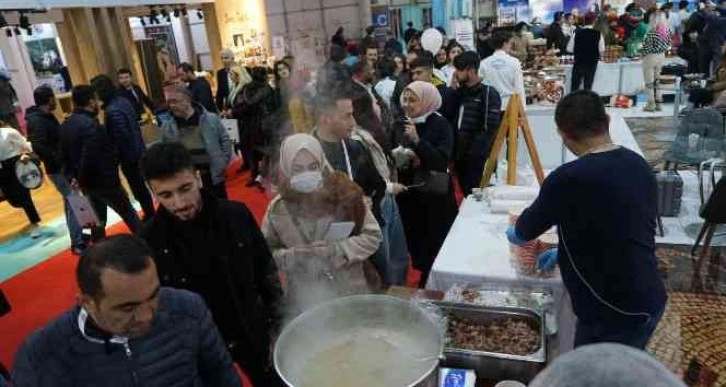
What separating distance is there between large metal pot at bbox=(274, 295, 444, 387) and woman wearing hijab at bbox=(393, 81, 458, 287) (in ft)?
5.63

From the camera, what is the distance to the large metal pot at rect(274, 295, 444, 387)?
135 cm

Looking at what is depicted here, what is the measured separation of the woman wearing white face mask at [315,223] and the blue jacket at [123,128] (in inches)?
107

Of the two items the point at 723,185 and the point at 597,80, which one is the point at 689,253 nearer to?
the point at 723,185

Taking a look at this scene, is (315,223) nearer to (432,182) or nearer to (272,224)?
(272,224)

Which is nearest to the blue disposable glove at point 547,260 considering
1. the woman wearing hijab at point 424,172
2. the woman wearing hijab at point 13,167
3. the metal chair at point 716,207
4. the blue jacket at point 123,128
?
the woman wearing hijab at point 424,172

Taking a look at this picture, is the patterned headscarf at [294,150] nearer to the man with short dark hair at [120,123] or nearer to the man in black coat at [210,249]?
the man in black coat at [210,249]

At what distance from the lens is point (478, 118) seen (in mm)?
3771

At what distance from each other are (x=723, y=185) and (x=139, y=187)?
15.4 ft

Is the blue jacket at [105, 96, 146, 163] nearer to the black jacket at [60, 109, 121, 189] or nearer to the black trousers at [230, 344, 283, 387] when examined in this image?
the black jacket at [60, 109, 121, 189]

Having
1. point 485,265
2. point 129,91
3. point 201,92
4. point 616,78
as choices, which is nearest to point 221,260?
point 485,265

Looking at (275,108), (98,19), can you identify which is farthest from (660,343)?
(98,19)

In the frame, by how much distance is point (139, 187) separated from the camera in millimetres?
4664

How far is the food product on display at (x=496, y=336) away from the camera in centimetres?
165

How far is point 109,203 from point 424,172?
9.34 ft
